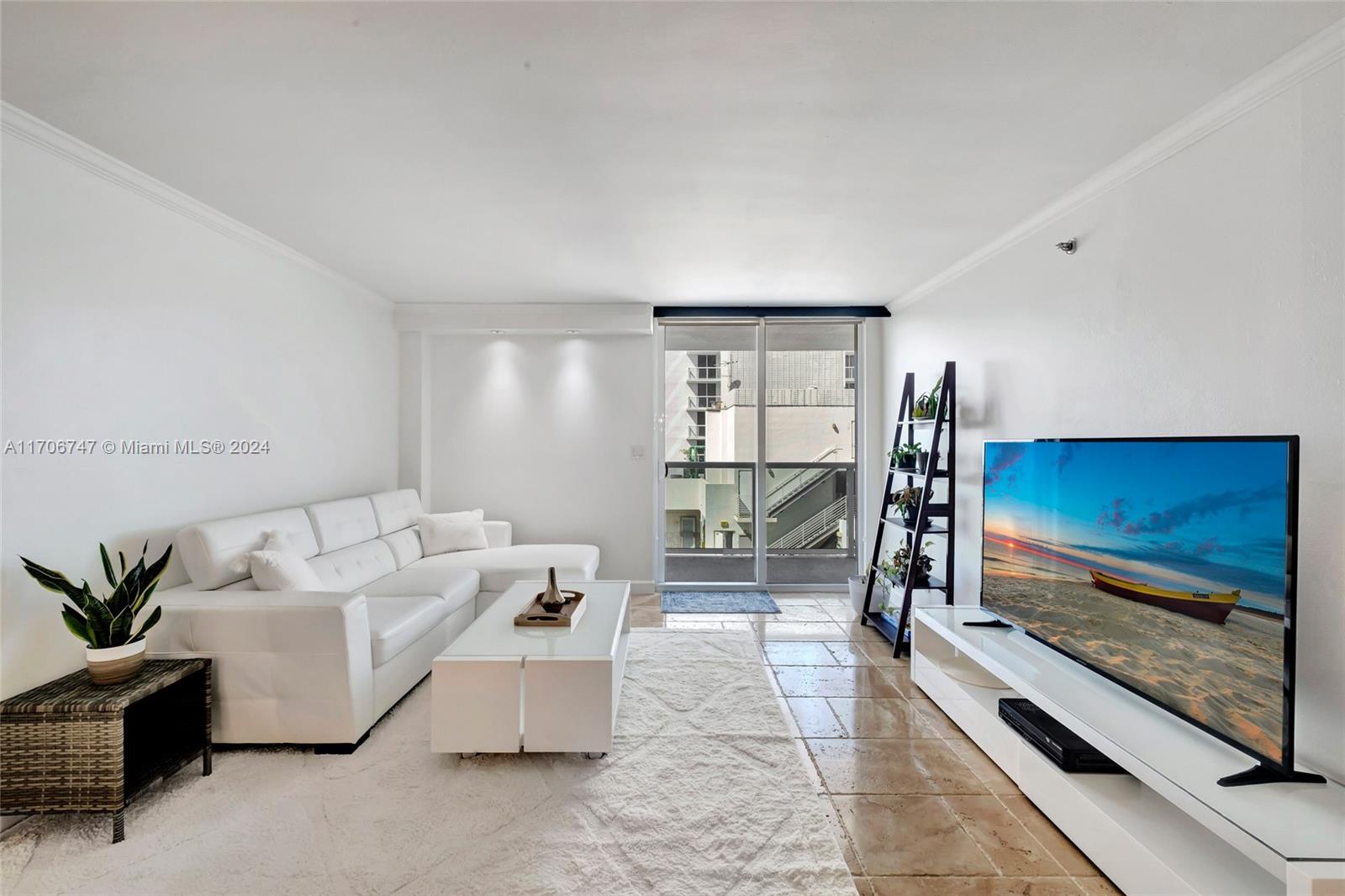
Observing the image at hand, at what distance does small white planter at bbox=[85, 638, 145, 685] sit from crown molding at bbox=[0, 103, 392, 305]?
1.83m

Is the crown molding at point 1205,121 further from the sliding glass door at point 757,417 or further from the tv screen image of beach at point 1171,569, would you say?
the sliding glass door at point 757,417

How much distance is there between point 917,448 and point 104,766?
4.23 meters

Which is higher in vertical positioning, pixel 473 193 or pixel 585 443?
pixel 473 193

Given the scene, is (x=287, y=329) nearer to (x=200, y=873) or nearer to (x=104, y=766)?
(x=104, y=766)

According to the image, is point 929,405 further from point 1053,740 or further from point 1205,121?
point 1053,740

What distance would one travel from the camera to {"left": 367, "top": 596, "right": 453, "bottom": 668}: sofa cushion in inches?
109

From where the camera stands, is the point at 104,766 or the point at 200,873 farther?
the point at 104,766

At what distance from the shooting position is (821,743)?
264 centimetres

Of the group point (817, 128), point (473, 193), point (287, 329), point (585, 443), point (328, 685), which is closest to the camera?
point (817, 128)

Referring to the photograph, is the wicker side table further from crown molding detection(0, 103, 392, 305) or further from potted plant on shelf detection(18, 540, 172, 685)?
crown molding detection(0, 103, 392, 305)

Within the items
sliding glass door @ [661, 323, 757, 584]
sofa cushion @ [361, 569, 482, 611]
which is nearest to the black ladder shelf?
sliding glass door @ [661, 323, 757, 584]

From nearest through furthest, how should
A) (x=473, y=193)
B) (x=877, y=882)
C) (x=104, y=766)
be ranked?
(x=877, y=882) < (x=104, y=766) < (x=473, y=193)

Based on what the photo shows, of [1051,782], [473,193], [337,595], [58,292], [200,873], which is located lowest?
[200,873]

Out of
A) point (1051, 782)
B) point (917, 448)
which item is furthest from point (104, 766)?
point (917, 448)
